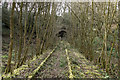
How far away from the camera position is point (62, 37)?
38.4 m

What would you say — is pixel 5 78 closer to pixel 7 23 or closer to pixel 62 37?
pixel 7 23

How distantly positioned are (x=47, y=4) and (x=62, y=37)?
28364 mm

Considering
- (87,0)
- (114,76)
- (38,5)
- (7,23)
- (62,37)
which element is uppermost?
(87,0)

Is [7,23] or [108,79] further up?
[7,23]

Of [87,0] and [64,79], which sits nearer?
[64,79]

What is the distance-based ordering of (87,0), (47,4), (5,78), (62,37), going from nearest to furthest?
1. (5,78)
2. (87,0)
3. (47,4)
4. (62,37)

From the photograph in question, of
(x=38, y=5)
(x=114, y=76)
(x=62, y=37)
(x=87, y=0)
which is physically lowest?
(x=62, y=37)

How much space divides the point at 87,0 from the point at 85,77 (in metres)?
5.52

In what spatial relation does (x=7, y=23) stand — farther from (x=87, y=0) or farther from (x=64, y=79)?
(x=64, y=79)

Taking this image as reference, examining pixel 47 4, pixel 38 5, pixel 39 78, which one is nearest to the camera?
pixel 39 78

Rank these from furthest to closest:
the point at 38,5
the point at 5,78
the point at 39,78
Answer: the point at 38,5, the point at 39,78, the point at 5,78

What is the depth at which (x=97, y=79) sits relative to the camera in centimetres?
464

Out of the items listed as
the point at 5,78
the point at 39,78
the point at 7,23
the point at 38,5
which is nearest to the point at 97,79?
the point at 39,78

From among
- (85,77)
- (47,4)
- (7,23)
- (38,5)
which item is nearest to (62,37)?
(7,23)
